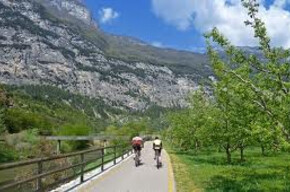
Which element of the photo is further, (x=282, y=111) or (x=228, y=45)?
(x=228, y=45)

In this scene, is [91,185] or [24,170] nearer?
[91,185]

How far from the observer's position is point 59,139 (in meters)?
106

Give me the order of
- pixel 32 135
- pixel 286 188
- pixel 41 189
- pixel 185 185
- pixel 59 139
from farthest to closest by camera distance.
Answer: pixel 59 139, pixel 32 135, pixel 185 185, pixel 286 188, pixel 41 189

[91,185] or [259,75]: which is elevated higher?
[259,75]

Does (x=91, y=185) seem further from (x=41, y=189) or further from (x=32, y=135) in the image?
(x=32, y=135)

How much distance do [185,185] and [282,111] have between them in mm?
6537

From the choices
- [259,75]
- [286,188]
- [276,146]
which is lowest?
[286,188]

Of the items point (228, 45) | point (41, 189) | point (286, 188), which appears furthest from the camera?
point (286, 188)

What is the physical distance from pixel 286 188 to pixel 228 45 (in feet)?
20.3

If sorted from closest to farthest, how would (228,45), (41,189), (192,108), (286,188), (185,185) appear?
(41,189)
(228,45)
(286,188)
(185,185)
(192,108)

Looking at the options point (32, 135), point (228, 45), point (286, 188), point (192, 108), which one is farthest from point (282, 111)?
point (32, 135)

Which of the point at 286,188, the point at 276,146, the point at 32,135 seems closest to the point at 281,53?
the point at 276,146

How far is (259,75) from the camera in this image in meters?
16.5

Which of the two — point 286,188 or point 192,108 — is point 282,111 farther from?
point 192,108
